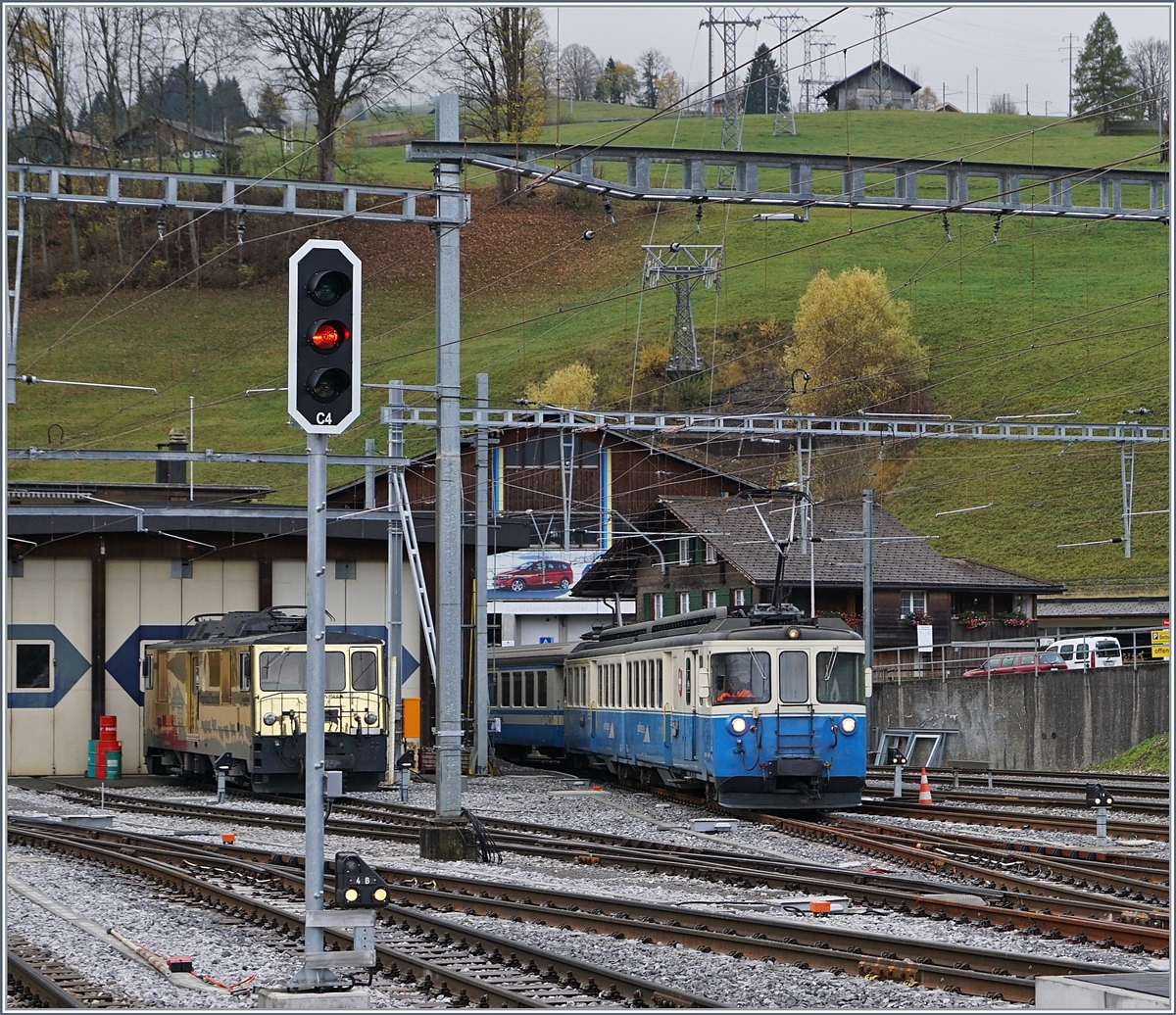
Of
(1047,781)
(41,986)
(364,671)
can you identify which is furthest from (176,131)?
(41,986)

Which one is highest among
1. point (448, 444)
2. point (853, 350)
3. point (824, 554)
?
point (853, 350)

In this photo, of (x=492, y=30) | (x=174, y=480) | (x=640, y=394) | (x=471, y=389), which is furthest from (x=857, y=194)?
(x=471, y=389)

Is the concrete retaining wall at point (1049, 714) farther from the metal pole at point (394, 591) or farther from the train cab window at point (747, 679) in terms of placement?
the metal pole at point (394, 591)

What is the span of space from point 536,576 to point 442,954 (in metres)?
49.4

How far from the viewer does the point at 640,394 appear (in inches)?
3167

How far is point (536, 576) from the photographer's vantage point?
61.0 meters

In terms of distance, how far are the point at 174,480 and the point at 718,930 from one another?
45.4m

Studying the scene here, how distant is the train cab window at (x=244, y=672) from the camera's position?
86.9ft

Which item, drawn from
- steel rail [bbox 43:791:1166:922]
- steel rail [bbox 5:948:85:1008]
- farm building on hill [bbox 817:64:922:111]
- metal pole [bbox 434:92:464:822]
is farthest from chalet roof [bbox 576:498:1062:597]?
farm building on hill [bbox 817:64:922:111]

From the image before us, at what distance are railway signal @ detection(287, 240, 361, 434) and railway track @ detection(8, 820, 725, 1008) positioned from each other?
368 cm

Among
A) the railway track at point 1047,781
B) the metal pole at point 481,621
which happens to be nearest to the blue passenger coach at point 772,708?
the railway track at point 1047,781

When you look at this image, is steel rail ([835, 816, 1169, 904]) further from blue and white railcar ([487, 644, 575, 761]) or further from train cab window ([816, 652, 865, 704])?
blue and white railcar ([487, 644, 575, 761])

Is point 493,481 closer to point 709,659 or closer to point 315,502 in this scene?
point 709,659

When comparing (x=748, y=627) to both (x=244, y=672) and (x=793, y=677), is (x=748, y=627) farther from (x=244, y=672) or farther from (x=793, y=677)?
(x=244, y=672)
